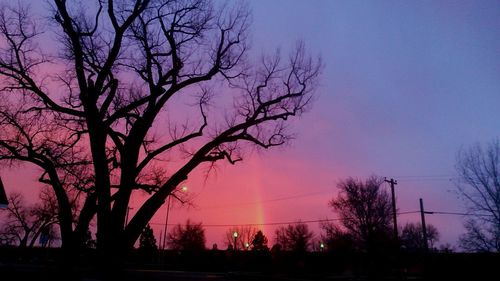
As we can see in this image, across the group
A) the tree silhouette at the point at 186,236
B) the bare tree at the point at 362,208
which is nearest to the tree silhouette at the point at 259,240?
the tree silhouette at the point at 186,236

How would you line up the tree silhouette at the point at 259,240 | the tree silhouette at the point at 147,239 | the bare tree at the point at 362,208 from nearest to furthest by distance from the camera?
the bare tree at the point at 362,208, the tree silhouette at the point at 147,239, the tree silhouette at the point at 259,240

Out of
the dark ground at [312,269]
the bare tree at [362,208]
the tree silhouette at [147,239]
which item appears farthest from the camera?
the tree silhouette at [147,239]

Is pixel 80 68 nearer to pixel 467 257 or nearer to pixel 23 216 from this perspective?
pixel 467 257

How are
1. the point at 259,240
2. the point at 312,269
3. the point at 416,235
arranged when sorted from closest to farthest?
1. the point at 312,269
2. the point at 416,235
3. the point at 259,240

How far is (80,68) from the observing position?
2152 centimetres

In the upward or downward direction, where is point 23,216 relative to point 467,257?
upward

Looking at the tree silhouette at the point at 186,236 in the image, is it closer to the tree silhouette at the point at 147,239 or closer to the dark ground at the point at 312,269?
the tree silhouette at the point at 147,239

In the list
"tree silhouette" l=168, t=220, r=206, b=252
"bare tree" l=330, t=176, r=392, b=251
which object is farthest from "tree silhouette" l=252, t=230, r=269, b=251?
"bare tree" l=330, t=176, r=392, b=251

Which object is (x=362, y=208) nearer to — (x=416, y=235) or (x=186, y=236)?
(x=416, y=235)

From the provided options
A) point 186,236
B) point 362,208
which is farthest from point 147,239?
point 362,208

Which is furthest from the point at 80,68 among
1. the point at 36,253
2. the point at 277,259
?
the point at 36,253

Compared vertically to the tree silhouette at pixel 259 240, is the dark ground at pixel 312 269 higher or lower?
lower

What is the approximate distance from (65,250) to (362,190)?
59836 mm

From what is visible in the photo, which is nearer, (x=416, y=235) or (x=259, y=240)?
(x=416, y=235)
